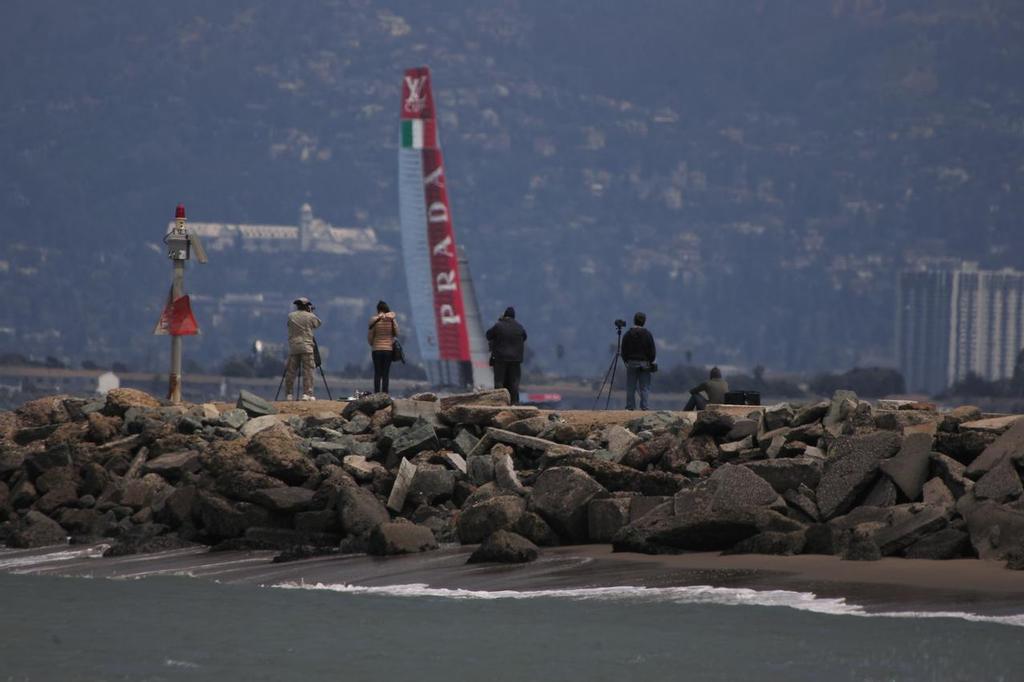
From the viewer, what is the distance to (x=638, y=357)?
26750mm

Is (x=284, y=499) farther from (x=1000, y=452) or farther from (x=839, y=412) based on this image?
(x=1000, y=452)

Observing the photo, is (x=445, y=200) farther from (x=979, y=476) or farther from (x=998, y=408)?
(x=979, y=476)

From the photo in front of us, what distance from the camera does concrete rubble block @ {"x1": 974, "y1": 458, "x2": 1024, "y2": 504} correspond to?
19.5 m

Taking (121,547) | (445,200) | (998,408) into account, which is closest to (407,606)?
(121,547)

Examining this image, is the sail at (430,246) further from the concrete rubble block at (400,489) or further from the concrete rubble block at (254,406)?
the concrete rubble block at (400,489)

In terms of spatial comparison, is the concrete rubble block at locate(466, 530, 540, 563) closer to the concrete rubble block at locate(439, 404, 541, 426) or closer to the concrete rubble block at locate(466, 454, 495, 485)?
the concrete rubble block at locate(466, 454, 495, 485)

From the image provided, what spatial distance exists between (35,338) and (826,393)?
8096 centimetres

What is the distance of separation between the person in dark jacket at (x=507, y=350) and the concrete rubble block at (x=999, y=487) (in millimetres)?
7877

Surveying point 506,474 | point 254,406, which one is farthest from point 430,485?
point 254,406

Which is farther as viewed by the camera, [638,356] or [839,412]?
[638,356]

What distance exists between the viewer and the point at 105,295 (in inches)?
7840

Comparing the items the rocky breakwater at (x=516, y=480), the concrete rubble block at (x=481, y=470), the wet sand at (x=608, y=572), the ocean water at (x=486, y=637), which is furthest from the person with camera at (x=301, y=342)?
the ocean water at (x=486, y=637)

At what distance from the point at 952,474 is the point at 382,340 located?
29.5ft

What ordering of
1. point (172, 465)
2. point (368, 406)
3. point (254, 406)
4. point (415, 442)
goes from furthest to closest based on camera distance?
point (254, 406)
point (368, 406)
point (172, 465)
point (415, 442)
